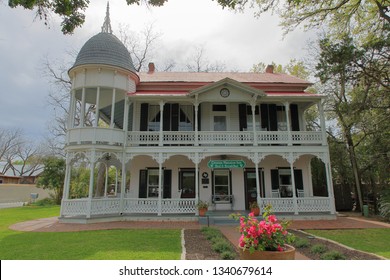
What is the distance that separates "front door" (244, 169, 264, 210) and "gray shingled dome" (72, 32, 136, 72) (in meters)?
9.78

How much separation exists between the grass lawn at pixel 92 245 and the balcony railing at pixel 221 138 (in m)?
5.66

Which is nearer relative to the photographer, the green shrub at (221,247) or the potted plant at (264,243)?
the potted plant at (264,243)

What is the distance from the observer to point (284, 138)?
589 inches

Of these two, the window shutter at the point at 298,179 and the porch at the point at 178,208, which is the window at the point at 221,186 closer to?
the porch at the point at 178,208

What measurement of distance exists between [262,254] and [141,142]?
11.2 meters

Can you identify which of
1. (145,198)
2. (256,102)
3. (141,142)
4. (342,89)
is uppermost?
(342,89)

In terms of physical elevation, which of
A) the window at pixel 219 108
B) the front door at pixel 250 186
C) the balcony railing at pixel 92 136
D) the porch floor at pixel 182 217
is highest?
the window at pixel 219 108

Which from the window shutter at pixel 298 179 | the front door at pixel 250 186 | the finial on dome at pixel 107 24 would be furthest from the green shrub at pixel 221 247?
the finial on dome at pixel 107 24

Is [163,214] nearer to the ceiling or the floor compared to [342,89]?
nearer to the floor

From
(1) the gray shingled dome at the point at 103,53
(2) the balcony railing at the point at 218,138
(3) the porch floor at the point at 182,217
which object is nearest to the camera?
(3) the porch floor at the point at 182,217

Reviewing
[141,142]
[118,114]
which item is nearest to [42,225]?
[141,142]

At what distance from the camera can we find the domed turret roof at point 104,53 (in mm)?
14156

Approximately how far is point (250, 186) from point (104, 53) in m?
11.7

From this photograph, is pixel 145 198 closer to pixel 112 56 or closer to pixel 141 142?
pixel 141 142
